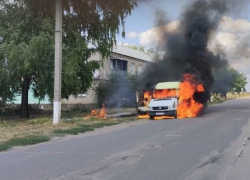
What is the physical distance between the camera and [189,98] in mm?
25812

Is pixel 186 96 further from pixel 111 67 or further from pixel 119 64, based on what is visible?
pixel 119 64

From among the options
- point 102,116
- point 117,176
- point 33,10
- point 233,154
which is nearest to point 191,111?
point 102,116

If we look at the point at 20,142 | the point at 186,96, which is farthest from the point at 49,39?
the point at 20,142

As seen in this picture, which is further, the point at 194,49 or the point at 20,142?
the point at 194,49

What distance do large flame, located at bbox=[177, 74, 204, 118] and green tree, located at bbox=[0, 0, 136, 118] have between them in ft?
20.3

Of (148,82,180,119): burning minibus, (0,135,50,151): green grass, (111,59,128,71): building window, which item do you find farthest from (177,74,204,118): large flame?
(111,59,128,71): building window

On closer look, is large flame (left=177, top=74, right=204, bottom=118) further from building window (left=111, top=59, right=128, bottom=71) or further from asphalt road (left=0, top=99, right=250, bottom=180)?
building window (left=111, top=59, right=128, bottom=71)

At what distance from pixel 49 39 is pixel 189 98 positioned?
10347 mm

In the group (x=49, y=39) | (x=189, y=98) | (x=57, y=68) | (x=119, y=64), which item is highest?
(x=119, y=64)

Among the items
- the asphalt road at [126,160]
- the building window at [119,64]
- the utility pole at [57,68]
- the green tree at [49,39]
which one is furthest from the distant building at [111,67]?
the asphalt road at [126,160]

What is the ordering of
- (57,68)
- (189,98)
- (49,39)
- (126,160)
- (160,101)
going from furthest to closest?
(189,98), (160,101), (49,39), (57,68), (126,160)

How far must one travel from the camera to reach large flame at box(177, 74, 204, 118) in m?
24.9

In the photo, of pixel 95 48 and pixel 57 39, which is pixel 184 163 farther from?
pixel 95 48

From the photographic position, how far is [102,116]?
84.1 ft
